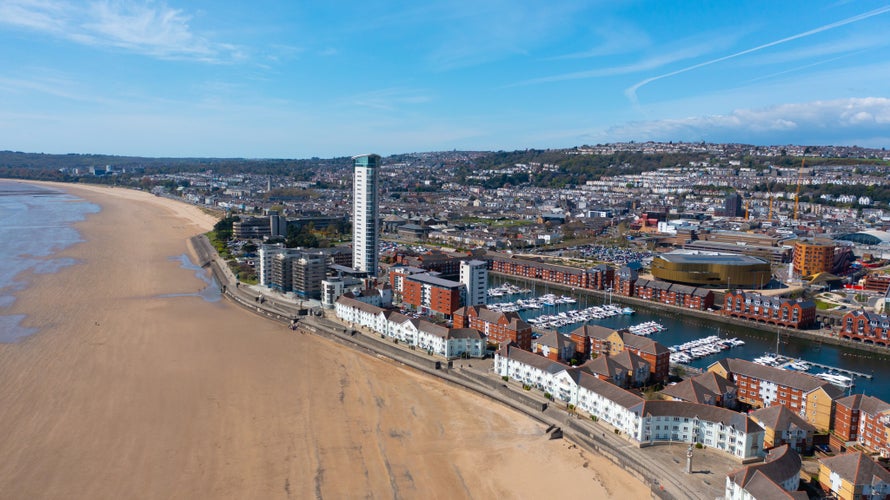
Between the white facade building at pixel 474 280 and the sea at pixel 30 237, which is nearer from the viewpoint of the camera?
the sea at pixel 30 237

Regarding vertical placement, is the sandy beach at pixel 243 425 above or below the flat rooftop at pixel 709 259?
below

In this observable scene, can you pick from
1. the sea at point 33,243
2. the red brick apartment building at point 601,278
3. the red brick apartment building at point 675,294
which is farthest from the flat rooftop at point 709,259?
the sea at point 33,243

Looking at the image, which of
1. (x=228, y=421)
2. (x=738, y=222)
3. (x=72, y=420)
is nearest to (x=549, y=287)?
(x=228, y=421)

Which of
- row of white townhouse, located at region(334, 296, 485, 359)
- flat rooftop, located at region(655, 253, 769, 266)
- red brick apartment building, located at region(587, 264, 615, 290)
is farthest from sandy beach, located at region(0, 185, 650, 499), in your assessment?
flat rooftop, located at region(655, 253, 769, 266)

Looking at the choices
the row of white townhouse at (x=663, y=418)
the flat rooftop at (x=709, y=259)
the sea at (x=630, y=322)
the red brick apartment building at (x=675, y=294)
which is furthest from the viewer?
the flat rooftop at (x=709, y=259)

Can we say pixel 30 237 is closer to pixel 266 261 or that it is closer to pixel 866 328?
pixel 266 261

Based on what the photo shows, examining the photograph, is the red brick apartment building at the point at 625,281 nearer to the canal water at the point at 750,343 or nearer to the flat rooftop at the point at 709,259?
the canal water at the point at 750,343

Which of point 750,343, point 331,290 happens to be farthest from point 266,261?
point 750,343

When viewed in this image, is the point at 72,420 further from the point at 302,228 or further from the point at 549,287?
the point at 302,228
